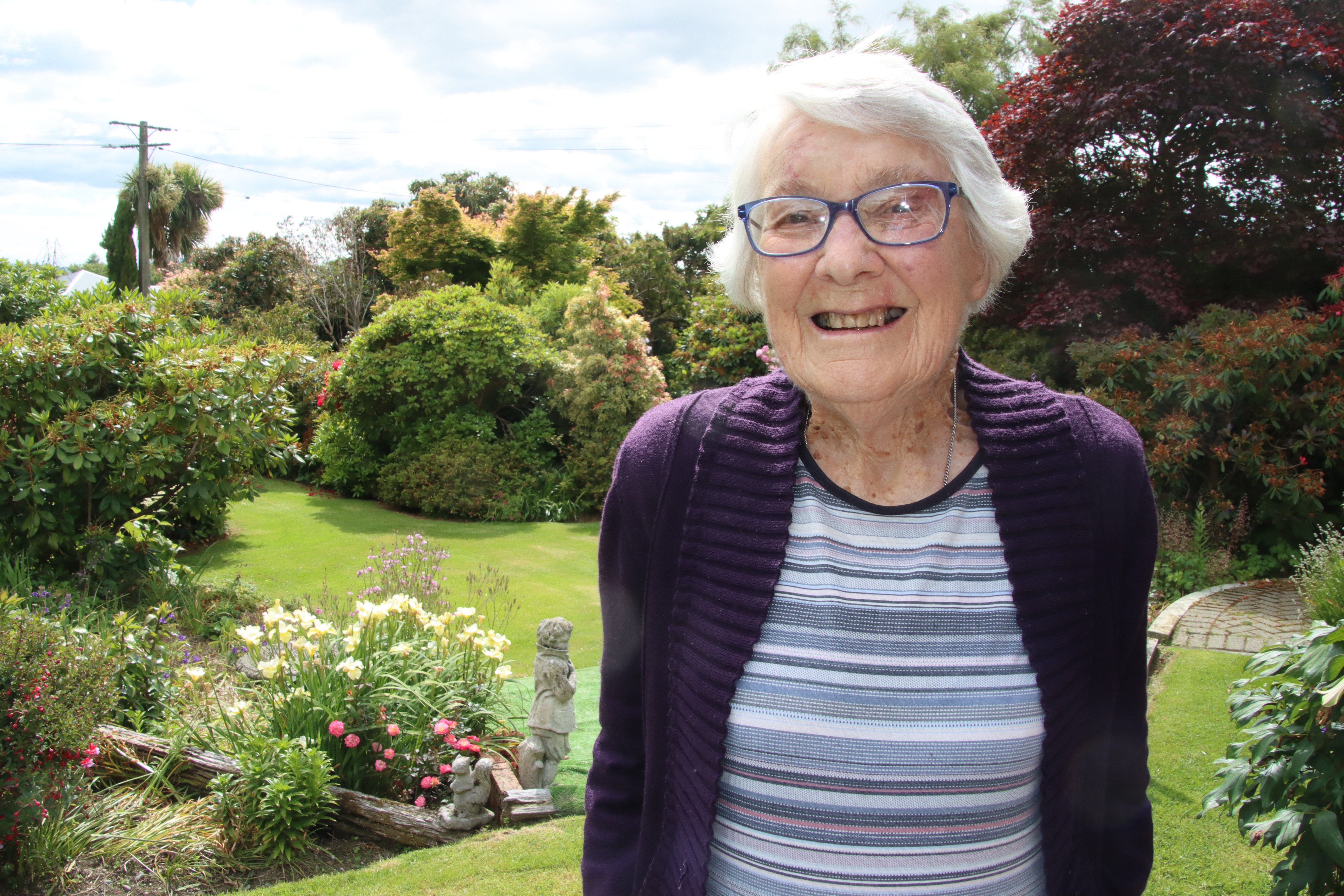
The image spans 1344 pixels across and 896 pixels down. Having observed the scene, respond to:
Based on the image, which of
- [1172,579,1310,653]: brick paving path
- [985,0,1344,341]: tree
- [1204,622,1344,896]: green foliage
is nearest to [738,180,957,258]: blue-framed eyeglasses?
[1204,622,1344,896]: green foliage

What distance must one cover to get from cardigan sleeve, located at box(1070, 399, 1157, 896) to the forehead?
1.52ft

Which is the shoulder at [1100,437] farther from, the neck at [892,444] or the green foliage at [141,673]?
the green foliage at [141,673]

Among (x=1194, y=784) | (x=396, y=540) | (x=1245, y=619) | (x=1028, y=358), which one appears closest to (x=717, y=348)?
(x=1028, y=358)

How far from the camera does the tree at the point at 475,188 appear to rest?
93.7 feet

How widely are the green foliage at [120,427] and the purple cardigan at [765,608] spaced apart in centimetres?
534

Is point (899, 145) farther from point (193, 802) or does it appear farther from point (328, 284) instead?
point (328, 284)

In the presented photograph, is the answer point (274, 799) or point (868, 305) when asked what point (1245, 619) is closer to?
point (274, 799)

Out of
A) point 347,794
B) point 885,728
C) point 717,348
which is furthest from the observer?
point 717,348

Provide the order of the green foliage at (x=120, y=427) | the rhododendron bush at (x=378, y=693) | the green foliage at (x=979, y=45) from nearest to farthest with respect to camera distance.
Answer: the rhododendron bush at (x=378, y=693) < the green foliage at (x=120, y=427) < the green foliage at (x=979, y=45)

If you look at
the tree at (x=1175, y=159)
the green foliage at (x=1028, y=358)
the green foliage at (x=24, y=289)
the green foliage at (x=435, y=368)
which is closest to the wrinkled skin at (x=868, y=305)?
the green foliage at (x=1028, y=358)

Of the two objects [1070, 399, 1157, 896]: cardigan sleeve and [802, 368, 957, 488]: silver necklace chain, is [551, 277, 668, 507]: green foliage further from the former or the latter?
[1070, 399, 1157, 896]: cardigan sleeve

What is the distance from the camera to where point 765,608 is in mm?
1211

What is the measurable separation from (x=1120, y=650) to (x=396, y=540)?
7934 mm

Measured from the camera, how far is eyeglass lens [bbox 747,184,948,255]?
1.21 metres
